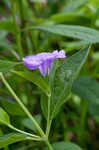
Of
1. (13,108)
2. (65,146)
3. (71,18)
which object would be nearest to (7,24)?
(71,18)

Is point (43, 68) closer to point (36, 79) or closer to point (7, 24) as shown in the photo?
point (36, 79)

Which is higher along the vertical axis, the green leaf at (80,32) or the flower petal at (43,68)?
the green leaf at (80,32)

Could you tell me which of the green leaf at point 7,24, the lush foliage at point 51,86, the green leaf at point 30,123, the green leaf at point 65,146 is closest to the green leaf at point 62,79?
the lush foliage at point 51,86

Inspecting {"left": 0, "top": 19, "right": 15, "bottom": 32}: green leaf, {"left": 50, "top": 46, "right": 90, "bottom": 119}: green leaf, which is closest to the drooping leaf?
{"left": 50, "top": 46, "right": 90, "bottom": 119}: green leaf

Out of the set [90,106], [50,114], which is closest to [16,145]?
[90,106]

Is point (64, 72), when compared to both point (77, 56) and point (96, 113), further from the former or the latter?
point (96, 113)

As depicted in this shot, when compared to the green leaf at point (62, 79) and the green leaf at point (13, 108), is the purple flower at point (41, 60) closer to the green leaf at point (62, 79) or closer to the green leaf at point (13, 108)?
the green leaf at point (62, 79)

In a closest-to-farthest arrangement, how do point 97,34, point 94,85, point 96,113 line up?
point 97,34, point 94,85, point 96,113
